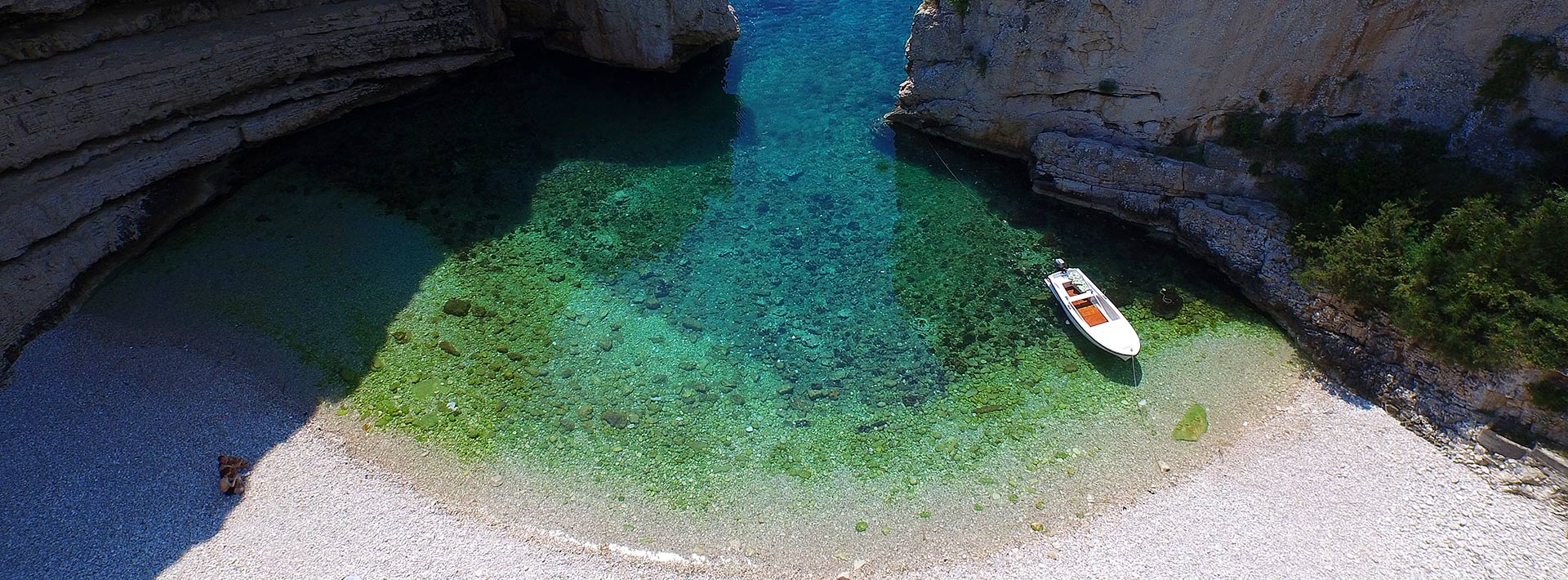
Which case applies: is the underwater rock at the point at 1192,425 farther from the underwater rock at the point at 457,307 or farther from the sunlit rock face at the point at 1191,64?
the underwater rock at the point at 457,307

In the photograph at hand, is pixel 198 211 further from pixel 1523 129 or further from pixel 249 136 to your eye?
pixel 1523 129

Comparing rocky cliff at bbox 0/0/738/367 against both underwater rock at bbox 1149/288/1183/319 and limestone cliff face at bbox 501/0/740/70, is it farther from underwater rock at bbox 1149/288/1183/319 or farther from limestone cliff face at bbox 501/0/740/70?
underwater rock at bbox 1149/288/1183/319

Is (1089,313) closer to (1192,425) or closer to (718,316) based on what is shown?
(1192,425)

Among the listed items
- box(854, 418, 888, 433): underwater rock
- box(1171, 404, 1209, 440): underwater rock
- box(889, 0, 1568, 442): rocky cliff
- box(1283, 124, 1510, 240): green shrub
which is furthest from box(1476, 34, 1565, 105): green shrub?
box(854, 418, 888, 433): underwater rock

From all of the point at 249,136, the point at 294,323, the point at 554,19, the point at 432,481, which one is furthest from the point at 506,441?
the point at 554,19

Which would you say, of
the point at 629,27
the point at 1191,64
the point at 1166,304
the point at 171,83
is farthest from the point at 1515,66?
the point at 171,83

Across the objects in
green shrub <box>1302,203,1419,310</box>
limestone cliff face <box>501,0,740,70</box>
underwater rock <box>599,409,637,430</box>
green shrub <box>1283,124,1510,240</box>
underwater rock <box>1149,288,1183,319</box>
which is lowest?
underwater rock <box>599,409,637,430</box>
